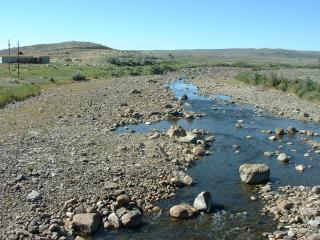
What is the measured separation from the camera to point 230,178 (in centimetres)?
2289

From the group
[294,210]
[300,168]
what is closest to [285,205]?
[294,210]

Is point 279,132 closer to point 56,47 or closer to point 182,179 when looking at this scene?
point 182,179

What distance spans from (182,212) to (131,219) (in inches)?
85.8

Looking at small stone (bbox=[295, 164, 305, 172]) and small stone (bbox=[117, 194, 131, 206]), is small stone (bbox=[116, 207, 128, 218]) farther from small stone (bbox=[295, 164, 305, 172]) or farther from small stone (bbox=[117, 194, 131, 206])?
small stone (bbox=[295, 164, 305, 172])

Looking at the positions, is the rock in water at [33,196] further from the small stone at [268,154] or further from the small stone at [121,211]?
the small stone at [268,154]

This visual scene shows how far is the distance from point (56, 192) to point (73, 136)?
10.4m

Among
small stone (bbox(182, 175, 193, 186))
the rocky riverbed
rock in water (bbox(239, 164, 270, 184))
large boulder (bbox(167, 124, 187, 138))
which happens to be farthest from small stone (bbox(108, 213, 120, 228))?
large boulder (bbox(167, 124, 187, 138))

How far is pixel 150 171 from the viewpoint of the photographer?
878 inches

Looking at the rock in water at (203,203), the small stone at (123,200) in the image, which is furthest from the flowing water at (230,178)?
the small stone at (123,200)

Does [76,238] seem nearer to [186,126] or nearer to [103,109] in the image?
[186,126]

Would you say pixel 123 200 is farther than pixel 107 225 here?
Yes

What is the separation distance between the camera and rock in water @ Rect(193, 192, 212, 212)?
18281 millimetres

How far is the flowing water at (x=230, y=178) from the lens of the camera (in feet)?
54.5

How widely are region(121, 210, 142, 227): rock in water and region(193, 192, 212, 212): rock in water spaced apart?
2664 mm
